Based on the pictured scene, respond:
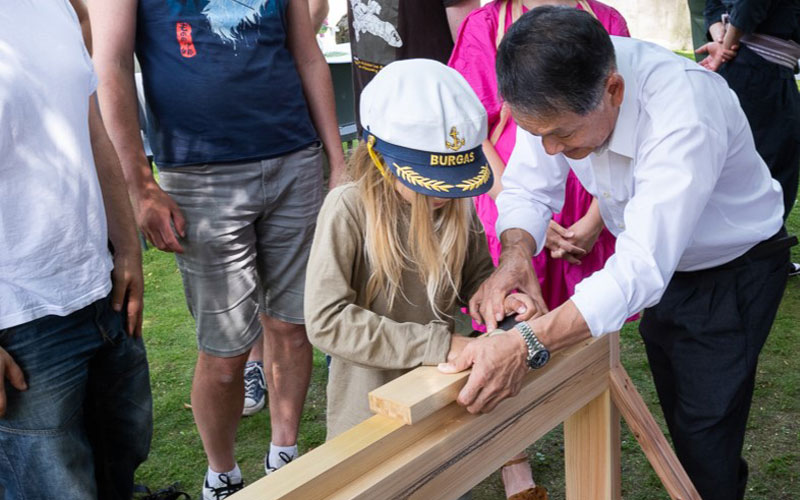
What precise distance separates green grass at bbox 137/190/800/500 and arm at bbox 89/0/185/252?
118 cm

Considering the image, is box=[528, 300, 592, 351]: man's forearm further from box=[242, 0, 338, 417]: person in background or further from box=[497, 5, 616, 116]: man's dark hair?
box=[242, 0, 338, 417]: person in background

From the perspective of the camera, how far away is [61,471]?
5.98 feet

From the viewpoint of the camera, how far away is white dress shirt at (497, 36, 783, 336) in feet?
5.63

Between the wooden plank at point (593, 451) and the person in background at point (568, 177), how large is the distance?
64cm

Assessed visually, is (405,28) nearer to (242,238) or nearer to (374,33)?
(374,33)

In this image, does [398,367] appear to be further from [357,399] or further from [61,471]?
[61,471]

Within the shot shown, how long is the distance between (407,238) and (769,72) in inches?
122

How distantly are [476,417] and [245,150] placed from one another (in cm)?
127

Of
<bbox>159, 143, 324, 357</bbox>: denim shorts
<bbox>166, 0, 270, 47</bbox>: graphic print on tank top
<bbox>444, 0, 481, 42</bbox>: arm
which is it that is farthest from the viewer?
<bbox>444, 0, 481, 42</bbox>: arm

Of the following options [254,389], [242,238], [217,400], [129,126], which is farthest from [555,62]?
[254,389]

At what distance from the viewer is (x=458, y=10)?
301 cm

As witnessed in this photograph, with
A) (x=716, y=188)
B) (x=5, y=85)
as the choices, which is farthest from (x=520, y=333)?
(x=5, y=85)

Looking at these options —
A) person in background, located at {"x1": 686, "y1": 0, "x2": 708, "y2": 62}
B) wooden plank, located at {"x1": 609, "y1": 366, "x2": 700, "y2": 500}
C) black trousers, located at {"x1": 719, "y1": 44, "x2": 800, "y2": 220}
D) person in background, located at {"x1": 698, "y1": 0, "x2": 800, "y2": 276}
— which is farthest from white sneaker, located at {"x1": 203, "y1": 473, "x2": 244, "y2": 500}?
person in background, located at {"x1": 686, "y1": 0, "x2": 708, "y2": 62}

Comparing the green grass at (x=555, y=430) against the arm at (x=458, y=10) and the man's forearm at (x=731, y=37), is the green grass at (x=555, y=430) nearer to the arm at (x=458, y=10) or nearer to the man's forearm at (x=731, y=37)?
the man's forearm at (x=731, y=37)
